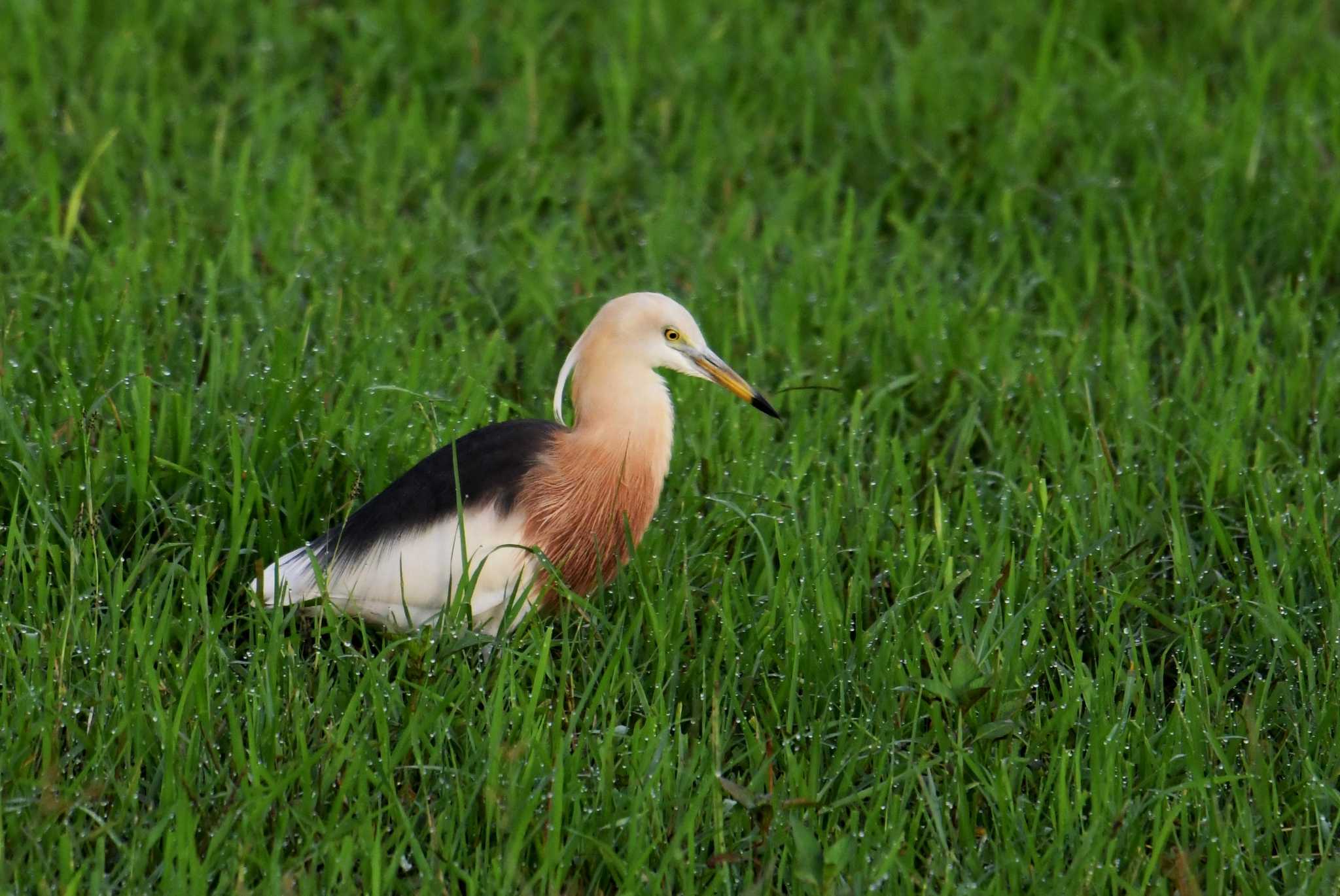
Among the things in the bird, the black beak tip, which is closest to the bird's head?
the bird

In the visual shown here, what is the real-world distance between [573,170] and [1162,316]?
1.93m

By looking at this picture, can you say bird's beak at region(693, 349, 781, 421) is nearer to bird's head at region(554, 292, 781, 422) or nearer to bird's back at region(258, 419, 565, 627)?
bird's head at region(554, 292, 781, 422)

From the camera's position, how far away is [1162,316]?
4906mm

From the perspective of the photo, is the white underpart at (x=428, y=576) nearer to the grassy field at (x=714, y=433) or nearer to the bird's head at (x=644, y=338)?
the grassy field at (x=714, y=433)

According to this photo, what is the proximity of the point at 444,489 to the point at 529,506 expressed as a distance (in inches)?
6.7

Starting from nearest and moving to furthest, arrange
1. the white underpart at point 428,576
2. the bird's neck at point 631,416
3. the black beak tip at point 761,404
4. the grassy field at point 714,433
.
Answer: the grassy field at point 714,433 → the white underpart at point 428,576 → the bird's neck at point 631,416 → the black beak tip at point 761,404

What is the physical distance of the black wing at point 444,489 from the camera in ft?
11.1

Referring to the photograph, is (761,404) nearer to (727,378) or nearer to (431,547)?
(727,378)

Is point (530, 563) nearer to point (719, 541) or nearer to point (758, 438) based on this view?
point (719, 541)

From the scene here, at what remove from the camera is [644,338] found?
3.52 m

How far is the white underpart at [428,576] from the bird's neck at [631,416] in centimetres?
25

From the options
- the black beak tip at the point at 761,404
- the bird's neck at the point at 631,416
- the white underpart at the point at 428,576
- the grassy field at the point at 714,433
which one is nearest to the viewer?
the grassy field at the point at 714,433

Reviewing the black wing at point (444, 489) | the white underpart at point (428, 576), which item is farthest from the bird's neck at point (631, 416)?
the white underpart at point (428, 576)

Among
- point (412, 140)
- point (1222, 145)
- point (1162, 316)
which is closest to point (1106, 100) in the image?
point (1222, 145)
